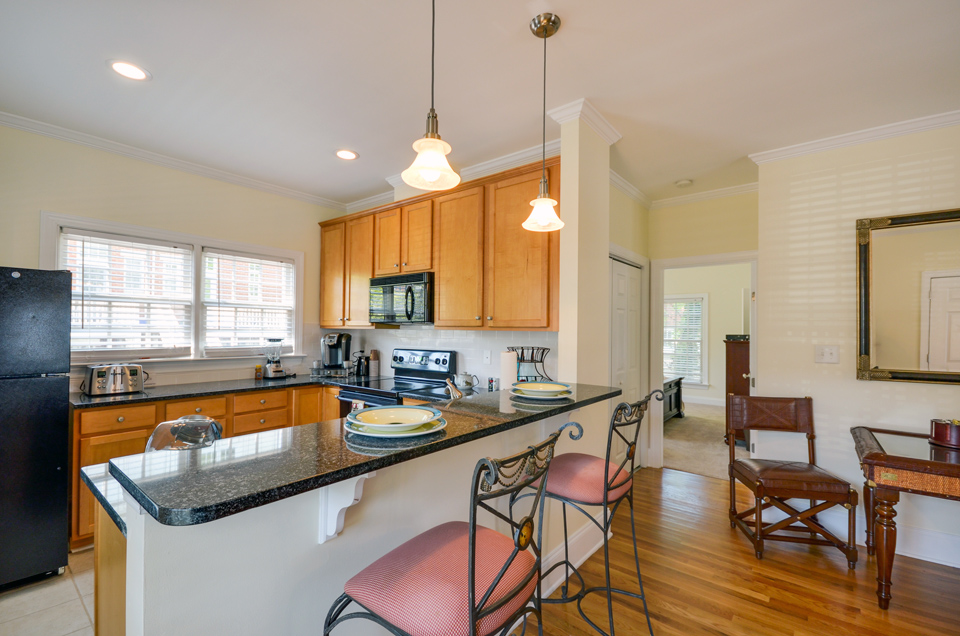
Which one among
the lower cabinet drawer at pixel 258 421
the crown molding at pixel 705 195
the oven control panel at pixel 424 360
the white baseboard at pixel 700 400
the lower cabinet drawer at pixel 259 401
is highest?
the crown molding at pixel 705 195

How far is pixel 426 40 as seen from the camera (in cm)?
190

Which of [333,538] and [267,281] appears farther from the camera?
[267,281]

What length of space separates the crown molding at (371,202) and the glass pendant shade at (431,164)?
8.94 feet

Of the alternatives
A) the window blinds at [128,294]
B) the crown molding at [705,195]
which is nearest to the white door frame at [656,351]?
the crown molding at [705,195]

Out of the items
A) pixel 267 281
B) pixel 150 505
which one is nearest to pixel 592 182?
pixel 150 505

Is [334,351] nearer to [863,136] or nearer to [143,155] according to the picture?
[143,155]

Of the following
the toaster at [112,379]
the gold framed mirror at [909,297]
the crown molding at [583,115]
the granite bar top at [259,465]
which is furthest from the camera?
the toaster at [112,379]

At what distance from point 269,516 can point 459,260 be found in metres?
2.27

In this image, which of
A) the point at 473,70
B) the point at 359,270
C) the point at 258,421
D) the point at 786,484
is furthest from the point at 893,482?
the point at 258,421

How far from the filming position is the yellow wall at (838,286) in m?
2.57

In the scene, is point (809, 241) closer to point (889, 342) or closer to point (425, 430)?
point (889, 342)

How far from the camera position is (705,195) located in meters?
3.87

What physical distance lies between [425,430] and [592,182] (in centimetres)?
200

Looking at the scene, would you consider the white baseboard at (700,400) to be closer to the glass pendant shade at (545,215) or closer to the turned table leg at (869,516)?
the turned table leg at (869,516)
